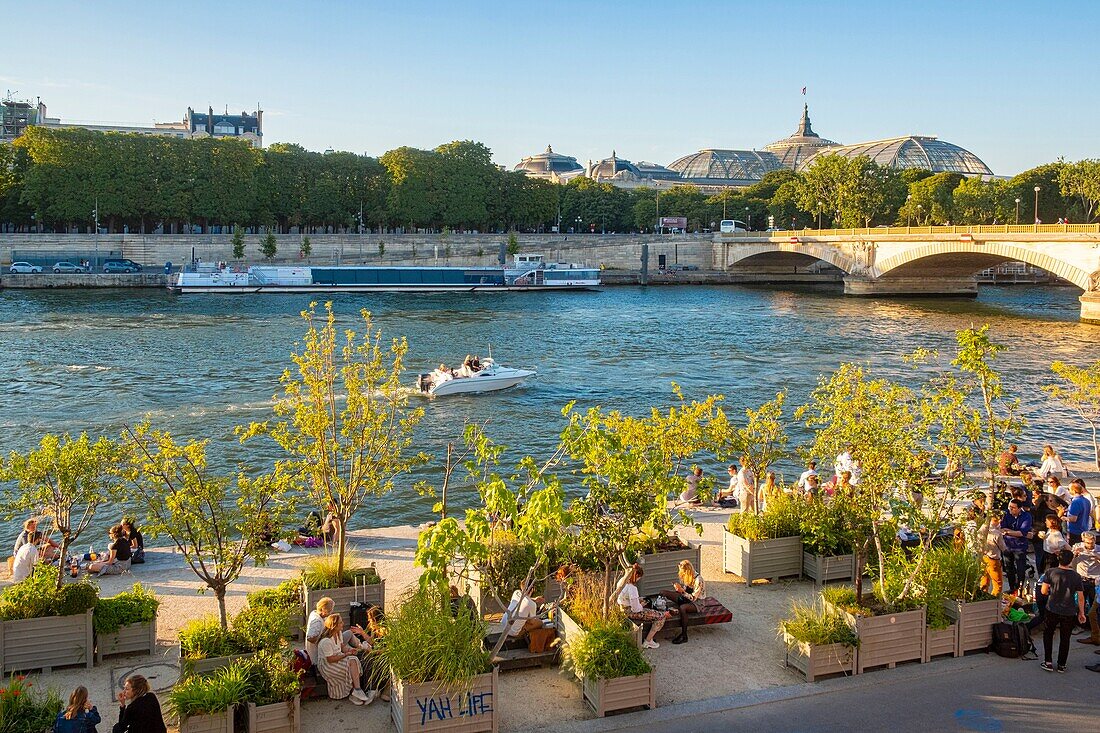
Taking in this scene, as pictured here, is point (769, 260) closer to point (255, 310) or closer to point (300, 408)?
point (255, 310)

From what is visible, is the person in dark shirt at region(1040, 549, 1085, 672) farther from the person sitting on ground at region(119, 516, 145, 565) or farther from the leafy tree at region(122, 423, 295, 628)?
the person sitting on ground at region(119, 516, 145, 565)

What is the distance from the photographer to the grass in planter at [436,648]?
8891 millimetres

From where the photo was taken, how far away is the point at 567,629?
10320 millimetres

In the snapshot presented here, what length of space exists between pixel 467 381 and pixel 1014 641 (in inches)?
1043

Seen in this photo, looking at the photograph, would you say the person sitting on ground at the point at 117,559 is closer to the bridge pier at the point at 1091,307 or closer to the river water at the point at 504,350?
the river water at the point at 504,350

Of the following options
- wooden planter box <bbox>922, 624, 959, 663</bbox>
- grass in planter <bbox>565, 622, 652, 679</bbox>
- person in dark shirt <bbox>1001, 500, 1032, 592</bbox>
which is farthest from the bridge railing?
grass in planter <bbox>565, 622, 652, 679</bbox>

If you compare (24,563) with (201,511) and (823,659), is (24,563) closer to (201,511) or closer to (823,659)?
(201,511)

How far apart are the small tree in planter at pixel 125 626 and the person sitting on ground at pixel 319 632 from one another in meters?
1.95

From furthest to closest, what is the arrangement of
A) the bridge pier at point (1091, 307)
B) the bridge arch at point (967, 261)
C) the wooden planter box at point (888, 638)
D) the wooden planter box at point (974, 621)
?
1. the bridge arch at point (967, 261)
2. the bridge pier at point (1091, 307)
3. the wooden planter box at point (974, 621)
4. the wooden planter box at point (888, 638)

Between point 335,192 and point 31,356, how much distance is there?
204 ft

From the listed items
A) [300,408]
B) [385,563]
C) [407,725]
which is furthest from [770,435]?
[407,725]

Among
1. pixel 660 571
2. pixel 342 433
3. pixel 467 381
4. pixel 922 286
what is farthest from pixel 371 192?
pixel 660 571

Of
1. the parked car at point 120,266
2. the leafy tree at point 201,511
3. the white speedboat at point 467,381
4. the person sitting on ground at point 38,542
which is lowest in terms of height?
the white speedboat at point 467,381

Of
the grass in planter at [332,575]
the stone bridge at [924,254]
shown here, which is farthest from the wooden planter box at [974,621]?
the stone bridge at [924,254]
